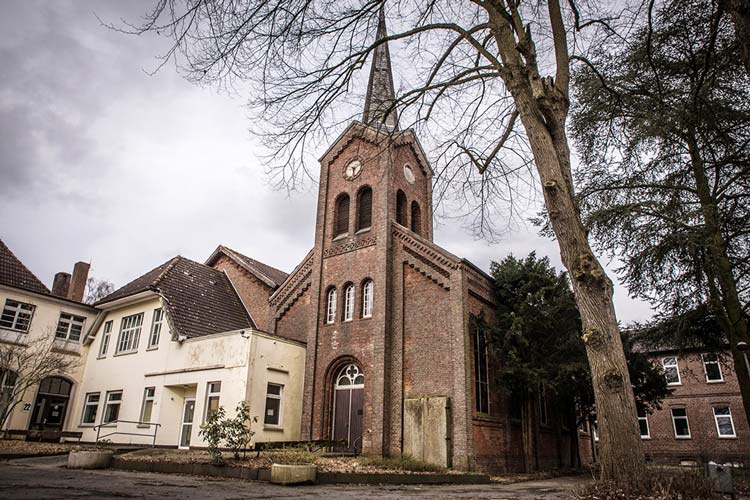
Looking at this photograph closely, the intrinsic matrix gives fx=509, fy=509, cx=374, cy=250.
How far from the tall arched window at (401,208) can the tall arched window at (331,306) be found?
13.1 ft

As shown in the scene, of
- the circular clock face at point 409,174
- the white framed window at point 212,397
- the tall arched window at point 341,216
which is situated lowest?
the white framed window at point 212,397

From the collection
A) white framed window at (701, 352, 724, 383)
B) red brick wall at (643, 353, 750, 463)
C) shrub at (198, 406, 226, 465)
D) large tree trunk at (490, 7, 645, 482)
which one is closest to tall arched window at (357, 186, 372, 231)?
shrub at (198, 406, 226, 465)

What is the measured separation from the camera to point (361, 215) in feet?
69.6

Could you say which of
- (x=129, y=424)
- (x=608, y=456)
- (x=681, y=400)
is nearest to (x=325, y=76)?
(x=608, y=456)

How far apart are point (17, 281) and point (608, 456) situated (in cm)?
2484

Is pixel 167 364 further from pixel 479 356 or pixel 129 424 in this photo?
pixel 479 356

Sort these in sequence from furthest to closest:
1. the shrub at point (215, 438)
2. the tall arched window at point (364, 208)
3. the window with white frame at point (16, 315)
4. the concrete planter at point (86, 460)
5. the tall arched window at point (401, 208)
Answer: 1. the window with white frame at point (16, 315)
2. the tall arched window at point (401, 208)
3. the tall arched window at point (364, 208)
4. the concrete planter at point (86, 460)
5. the shrub at point (215, 438)

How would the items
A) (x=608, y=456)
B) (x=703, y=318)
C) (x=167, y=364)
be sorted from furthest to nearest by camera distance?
(x=167, y=364) < (x=703, y=318) < (x=608, y=456)

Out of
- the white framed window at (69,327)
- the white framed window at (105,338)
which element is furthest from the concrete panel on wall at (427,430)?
the white framed window at (69,327)

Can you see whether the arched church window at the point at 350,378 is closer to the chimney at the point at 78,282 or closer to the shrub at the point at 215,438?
the shrub at the point at 215,438

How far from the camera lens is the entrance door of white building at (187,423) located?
1800 centimetres

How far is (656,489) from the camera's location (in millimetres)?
5418

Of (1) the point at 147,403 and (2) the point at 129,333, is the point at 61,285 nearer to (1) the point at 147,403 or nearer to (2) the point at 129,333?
(2) the point at 129,333

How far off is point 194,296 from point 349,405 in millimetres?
8621
